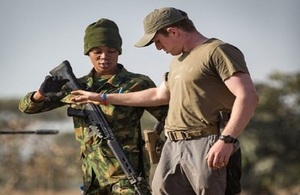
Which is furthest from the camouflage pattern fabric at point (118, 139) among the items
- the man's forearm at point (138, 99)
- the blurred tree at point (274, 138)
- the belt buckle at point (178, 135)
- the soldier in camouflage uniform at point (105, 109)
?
the blurred tree at point (274, 138)

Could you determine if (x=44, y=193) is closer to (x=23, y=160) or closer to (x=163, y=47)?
(x=23, y=160)

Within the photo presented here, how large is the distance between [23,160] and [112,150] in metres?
35.0

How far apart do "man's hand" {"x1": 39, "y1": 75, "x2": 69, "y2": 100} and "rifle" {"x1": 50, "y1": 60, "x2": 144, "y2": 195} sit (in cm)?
6

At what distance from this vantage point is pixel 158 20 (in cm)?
689

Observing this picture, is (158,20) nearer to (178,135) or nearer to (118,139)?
(178,135)

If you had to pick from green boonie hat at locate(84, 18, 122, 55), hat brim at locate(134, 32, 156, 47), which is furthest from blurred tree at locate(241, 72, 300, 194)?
hat brim at locate(134, 32, 156, 47)

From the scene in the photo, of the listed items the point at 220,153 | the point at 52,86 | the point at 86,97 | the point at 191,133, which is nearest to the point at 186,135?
the point at 191,133

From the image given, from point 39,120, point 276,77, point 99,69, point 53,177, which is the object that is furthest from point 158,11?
point 53,177

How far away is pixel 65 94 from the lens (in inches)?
326

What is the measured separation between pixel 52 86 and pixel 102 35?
0.52m

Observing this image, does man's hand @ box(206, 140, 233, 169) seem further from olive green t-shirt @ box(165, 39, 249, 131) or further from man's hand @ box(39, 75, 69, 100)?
man's hand @ box(39, 75, 69, 100)

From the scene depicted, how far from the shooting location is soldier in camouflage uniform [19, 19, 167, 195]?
8023 mm

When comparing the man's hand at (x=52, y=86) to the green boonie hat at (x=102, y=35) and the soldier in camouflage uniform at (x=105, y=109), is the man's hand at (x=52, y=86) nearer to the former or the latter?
the soldier in camouflage uniform at (x=105, y=109)

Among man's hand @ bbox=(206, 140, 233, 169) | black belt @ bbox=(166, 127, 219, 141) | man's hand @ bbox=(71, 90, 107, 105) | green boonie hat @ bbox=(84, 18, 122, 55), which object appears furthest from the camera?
green boonie hat @ bbox=(84, 18, 122, 55)
